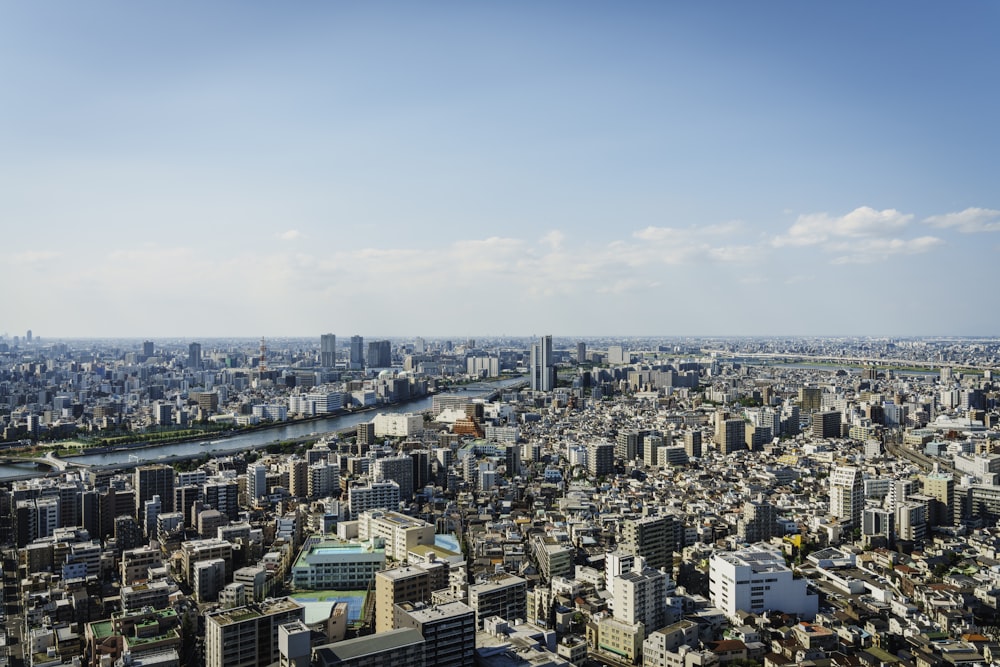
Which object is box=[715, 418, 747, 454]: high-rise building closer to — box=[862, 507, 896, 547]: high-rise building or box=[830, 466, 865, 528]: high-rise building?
box=[830, 466, 865, 528]: high-rise building

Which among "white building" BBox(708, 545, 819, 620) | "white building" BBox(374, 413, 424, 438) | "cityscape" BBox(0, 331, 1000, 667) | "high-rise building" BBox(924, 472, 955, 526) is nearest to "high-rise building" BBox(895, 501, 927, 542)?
"cityscape" BBox(0, 331, 1000, 667)

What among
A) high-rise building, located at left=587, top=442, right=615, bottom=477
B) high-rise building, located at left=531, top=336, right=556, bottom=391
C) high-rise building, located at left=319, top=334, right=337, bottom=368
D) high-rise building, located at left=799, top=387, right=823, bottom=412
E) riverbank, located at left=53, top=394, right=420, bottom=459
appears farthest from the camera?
high-rise building, located at left=319, top=334, right=337, bottom=368

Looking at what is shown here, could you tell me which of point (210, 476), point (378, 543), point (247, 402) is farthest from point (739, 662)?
point (247, 402)

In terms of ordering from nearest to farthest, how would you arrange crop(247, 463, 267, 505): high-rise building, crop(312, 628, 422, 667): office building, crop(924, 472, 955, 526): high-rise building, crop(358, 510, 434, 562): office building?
crop(312, 628, 422, 667): office building
crop(358, 510, 434, 562): office building
crop(924, 472, 955, 526): high-rise building
crop(247, 463, 267, 505): high-rise building

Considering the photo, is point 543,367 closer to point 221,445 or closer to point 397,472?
point 221,445

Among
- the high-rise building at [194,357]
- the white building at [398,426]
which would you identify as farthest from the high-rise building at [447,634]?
the high-rise building at [194,357]

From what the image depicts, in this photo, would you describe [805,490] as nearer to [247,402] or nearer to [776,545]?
[776,545]
